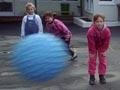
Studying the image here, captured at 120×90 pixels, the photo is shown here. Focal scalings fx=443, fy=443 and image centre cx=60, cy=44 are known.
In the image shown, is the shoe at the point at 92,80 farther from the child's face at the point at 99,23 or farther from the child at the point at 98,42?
the child's face at the point at 99,23

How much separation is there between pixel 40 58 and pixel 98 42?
275cm

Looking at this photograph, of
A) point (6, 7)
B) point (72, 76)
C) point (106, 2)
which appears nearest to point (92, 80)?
point (72, 76)

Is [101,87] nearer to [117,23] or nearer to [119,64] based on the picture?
[119,64]

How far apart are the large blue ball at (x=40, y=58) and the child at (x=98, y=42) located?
235 cm

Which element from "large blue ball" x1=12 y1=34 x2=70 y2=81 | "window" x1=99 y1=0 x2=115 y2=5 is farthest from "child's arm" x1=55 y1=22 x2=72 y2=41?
"window" x1=99 y1=0 x2=115 y2=5

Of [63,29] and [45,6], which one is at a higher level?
[45,6]

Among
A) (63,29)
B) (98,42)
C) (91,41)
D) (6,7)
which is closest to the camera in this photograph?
(91,41)

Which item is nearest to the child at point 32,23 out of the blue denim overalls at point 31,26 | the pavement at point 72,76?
the blue denim overalls at point 31,26

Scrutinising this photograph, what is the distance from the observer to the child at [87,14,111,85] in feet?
25.2

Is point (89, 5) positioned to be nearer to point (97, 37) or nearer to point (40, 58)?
point (97, 37)

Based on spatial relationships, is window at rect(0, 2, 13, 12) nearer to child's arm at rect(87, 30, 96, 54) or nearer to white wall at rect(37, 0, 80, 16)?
white wall at rect(37, 0, 80, 16)

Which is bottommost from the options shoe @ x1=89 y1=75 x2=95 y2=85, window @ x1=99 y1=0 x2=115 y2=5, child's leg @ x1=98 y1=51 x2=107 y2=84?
shoe @ x1=89 y1=75 x2=95 y2=85

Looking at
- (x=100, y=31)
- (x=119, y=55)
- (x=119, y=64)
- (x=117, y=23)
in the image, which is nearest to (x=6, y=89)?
(x=100, y=31)

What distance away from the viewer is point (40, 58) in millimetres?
5242
